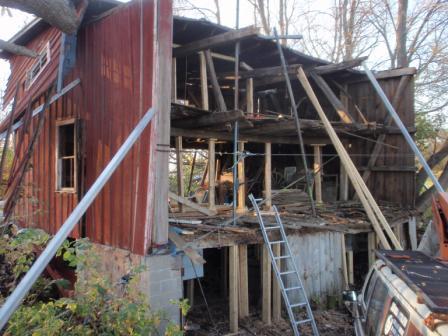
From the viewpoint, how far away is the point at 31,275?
4.09 m

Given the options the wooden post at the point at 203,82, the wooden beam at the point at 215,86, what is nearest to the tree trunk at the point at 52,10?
the wooden post at the point at 203,82

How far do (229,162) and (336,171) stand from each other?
383 centimetres

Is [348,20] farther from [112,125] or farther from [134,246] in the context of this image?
[134,246]

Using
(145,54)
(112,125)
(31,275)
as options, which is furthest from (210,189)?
(31,275)

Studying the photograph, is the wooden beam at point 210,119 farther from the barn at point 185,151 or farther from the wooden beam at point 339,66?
the wooden beam at point 339,66

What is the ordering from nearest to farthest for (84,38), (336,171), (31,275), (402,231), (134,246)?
1. (31,275)
2. (134,246)
3. (84,38)
4. (402,231)
5. (336,171)

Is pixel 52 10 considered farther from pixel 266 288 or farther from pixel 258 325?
pixel 258 325

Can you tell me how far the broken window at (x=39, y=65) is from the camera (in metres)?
9.74

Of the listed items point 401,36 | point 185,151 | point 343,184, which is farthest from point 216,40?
point 401,36

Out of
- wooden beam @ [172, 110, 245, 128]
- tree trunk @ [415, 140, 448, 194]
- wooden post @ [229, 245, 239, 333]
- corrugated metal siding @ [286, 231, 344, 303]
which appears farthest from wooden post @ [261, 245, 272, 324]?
tree trunk @ [415, 140, 448, 194]

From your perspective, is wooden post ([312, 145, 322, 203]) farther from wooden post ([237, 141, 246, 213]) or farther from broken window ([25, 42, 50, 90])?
broken window ([25, 42, 50, 90])

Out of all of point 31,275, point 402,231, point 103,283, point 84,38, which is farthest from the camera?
point 402,231

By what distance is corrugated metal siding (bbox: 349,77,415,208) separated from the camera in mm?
13102

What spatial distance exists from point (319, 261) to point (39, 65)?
8.68 m
